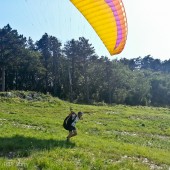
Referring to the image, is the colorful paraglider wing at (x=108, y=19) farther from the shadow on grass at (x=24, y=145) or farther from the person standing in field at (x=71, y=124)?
the shadow on grass at (x=24, y=145)

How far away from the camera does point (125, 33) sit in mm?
15844

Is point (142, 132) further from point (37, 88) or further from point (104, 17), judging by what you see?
point (37, 88)

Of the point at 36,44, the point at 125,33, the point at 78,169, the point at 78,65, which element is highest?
the point at 36,44

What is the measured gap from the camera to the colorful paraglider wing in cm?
1446

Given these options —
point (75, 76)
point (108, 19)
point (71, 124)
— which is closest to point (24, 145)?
point (71, 124)

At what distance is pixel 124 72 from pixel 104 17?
2713 inches

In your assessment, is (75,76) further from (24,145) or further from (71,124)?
(24,145)

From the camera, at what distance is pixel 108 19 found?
15.1m

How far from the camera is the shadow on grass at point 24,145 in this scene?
13311 mm

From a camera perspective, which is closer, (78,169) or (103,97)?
(78,169)

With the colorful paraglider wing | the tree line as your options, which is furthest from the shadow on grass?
the tree line

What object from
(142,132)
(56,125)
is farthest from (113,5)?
(142,132)

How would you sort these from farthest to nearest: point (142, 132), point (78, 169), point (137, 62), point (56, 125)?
point (137, 62) < point (142, 132) < point (56, 125) < point (78, 169)

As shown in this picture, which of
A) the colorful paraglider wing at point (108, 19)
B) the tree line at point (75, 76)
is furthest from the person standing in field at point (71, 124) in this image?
the tree line at point (75, 76)
